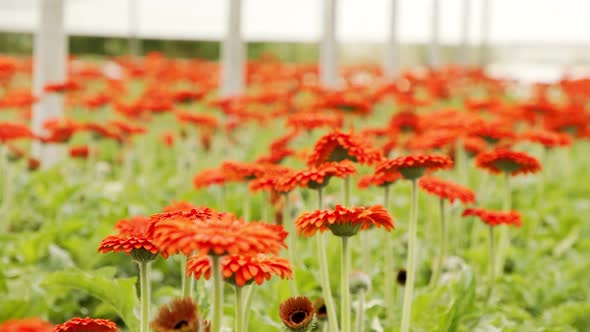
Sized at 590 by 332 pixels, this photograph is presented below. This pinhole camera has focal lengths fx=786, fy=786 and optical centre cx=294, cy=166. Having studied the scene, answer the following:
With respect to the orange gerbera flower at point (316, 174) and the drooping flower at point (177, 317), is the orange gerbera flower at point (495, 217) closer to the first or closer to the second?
the orange gerbera flower at point (316, 174)

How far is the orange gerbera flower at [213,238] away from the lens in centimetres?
108

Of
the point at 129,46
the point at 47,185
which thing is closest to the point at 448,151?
the point at 47,185

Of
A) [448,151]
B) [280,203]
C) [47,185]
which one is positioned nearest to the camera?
[280,203]

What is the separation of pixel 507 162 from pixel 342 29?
420 inches

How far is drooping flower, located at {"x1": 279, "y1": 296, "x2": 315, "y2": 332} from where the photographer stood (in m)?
1.48

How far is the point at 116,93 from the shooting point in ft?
17.8

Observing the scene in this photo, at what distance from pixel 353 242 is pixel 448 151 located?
67 centimetres

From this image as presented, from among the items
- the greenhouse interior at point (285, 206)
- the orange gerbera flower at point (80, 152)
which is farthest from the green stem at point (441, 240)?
the orange gerbera flower at point (80, 152)

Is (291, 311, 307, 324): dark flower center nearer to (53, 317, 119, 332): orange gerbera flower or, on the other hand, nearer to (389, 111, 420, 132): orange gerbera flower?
(53, 317, 119, 332): orange gerbera flower

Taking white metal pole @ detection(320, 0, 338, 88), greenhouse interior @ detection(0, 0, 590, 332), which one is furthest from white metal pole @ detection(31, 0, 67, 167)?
white metal pole @ detection(320, 0, 338, 88)

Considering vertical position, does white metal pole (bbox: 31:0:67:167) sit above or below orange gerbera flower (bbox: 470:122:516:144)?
above

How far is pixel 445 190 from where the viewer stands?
2.22 metres

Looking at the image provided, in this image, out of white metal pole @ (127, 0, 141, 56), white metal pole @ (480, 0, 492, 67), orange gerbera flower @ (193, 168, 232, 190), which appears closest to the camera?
orange gerbera flower @ (193, 168, 232, 190)

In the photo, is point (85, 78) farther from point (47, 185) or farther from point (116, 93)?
point (47, 185)
